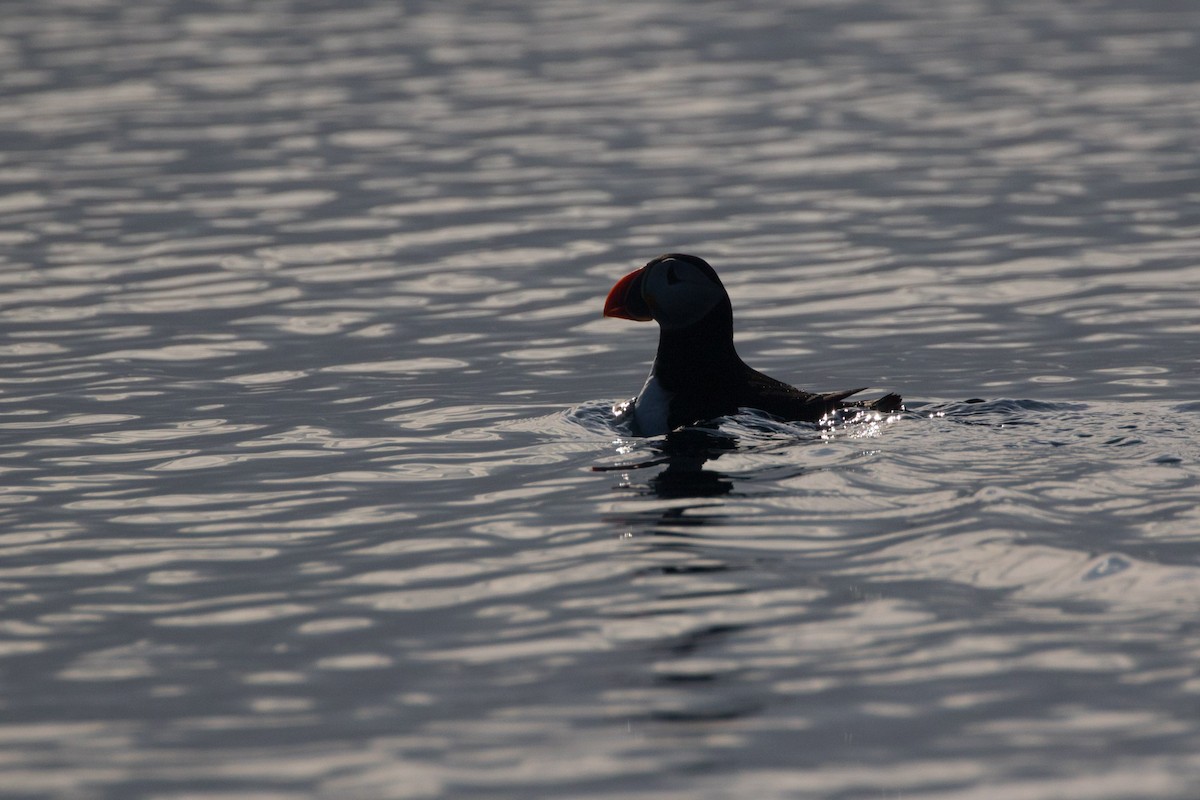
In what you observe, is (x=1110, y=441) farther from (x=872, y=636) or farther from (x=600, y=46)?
(x=600, y=46)

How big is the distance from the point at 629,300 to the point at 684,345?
0.41 meters

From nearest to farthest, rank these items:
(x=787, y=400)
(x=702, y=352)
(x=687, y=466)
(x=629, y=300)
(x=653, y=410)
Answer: (x=687, y=466)
(x=787, y=400)
(x=653, y=410)
(x=702, y=352)
(x=629, y=300)

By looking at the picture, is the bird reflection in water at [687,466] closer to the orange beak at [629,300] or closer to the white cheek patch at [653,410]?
the white cheek patch at [653,410]

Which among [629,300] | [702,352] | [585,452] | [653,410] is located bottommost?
[585,452]

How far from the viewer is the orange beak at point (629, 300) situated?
896 cm

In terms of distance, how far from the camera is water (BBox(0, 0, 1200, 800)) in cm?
492

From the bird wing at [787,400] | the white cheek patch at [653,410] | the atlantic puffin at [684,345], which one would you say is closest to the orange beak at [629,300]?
the atlantic puffin at [684,345]

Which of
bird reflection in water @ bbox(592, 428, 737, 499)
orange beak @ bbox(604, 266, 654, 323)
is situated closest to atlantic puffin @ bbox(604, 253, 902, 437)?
orange beak @ bbox(604, 266, 654, 323)

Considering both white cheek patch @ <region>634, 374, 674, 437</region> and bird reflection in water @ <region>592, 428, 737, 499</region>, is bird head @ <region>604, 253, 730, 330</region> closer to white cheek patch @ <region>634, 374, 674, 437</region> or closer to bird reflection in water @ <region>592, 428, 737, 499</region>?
white cheek patch @ <region>634, 374, 674, 437</region>

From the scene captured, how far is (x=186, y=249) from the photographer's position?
1422 cm

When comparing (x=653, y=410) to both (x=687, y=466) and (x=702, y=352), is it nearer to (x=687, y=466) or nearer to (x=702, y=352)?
(x=702, y=352)

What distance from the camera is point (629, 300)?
29.6 feet

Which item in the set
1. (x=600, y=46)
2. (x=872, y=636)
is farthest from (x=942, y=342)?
(x=600, y=46)

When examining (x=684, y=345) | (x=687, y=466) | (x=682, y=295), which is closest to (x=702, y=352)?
(x=684, y=345)
